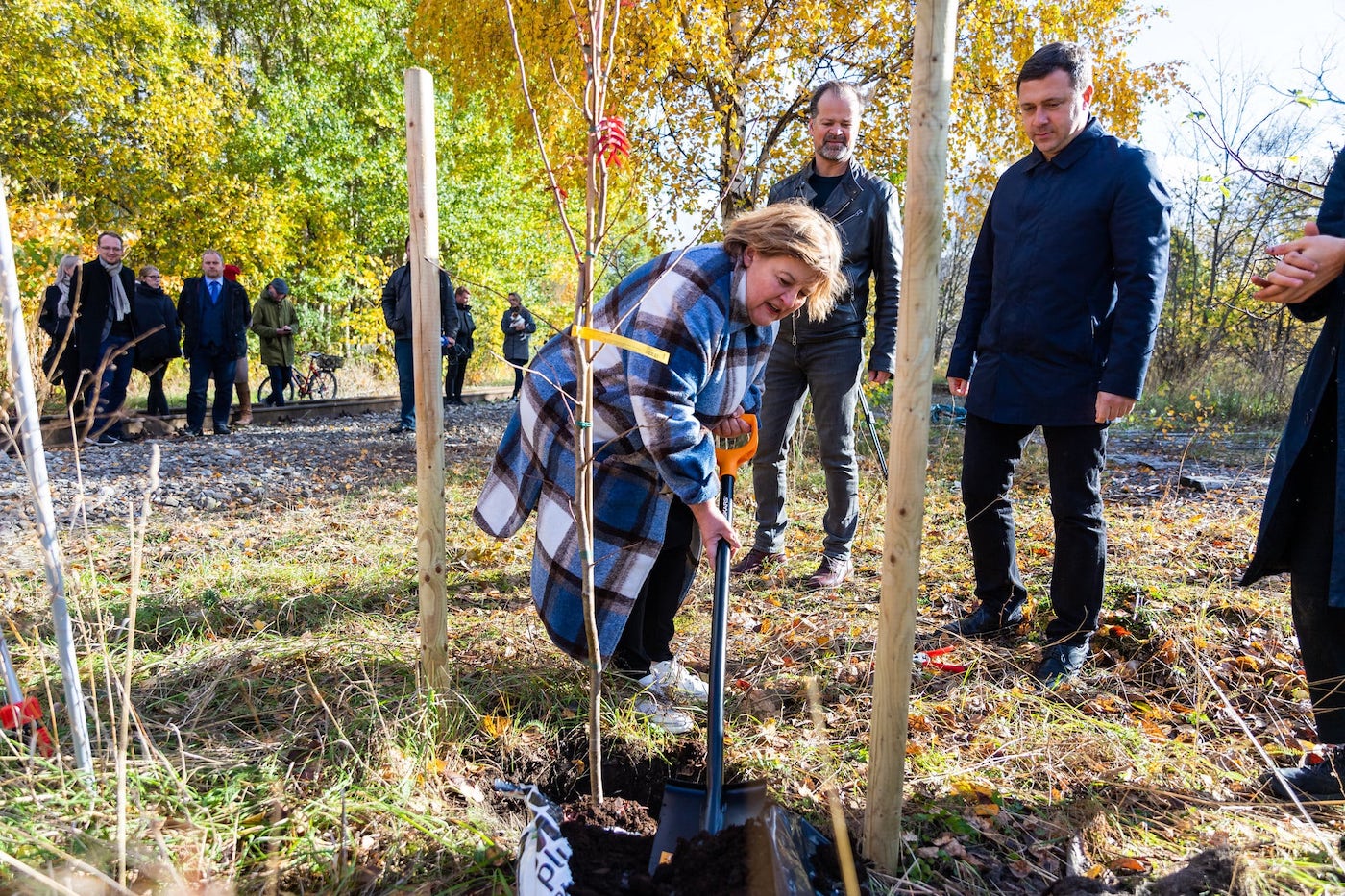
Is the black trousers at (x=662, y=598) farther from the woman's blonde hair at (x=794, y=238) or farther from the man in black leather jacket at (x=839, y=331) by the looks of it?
the man in black leather jacket at (x=839, y=331)

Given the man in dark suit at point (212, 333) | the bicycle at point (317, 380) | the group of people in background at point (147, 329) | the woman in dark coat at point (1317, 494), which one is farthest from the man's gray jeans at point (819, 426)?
the bicycle at point (317, 380)

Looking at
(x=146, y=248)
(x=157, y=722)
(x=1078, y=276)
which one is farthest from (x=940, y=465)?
(x=146, y=248)

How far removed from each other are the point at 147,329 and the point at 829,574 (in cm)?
797

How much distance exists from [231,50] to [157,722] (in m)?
23.1

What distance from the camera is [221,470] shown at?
20.8ft

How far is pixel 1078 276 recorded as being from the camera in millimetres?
2594

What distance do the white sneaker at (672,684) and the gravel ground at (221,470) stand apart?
2.53 metres

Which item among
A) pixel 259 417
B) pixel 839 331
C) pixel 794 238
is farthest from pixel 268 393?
pixel 794 238

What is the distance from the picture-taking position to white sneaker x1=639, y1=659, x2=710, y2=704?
8.32 feet

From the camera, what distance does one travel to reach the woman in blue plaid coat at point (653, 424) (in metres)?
2.08

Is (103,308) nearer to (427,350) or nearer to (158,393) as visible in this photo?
(158,393)

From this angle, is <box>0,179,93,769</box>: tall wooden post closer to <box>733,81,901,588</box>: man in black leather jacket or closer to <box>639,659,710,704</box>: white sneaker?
<box>639,659,710,704</box>: white sneaker

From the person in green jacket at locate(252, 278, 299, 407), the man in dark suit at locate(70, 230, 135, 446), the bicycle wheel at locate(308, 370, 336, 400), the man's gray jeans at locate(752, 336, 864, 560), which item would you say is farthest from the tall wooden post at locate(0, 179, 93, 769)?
the bicycle wheel at locate(308, 370, 336, 400)

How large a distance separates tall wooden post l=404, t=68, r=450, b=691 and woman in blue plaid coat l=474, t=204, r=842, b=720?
29cm
